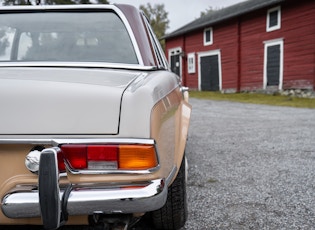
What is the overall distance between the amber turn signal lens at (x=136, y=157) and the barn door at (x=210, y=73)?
791 inches

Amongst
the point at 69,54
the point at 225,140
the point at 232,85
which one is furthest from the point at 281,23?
the point at 69,54

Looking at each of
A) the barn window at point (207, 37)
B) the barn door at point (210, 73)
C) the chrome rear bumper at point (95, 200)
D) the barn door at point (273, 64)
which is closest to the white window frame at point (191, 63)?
the barn door at point (210, 73)

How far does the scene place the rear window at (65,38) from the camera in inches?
75.4

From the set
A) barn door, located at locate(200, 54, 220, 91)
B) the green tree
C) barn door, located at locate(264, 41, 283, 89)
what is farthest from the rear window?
the green tree

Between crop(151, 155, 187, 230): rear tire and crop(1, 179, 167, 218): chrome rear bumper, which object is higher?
crop(1, 179, 167, 218): chrome rear bumper

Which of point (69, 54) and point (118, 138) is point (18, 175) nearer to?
point (118, 138)

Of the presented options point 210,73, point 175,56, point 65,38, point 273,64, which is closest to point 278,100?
point 273,64

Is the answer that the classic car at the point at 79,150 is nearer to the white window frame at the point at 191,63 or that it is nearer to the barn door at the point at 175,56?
the white window frame at the point at 191,63

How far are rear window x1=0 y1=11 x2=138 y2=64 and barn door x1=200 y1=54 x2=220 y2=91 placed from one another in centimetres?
1926

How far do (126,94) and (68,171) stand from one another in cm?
39

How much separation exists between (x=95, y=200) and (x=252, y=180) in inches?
89.5

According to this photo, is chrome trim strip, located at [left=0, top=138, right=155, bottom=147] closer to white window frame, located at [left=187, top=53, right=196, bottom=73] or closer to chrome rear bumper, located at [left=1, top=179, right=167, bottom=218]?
chrome rear bumper, located at [left=1, top=179, right=167, bottom=218]

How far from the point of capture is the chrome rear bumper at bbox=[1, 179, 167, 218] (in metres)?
1.16

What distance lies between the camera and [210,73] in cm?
2138
